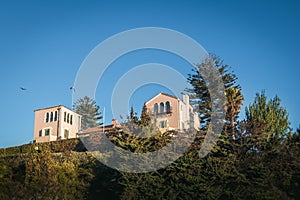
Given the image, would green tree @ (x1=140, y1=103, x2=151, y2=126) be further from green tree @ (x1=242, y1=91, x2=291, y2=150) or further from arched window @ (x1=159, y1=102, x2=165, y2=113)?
arched window @ (x1=159, y1=102, x2=165, y2=113)

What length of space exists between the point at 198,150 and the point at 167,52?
6043 mm

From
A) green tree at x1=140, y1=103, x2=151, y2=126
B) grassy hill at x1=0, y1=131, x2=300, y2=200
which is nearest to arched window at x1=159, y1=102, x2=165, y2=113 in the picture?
green tree at x1=140, y1=103, x2=151, y2=126

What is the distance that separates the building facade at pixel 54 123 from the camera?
32.7 m

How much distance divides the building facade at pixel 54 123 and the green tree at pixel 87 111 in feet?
25.7

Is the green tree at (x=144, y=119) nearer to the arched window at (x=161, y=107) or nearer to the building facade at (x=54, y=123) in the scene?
Answer: the arched window at (x=161, y=107)

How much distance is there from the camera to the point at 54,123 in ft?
108

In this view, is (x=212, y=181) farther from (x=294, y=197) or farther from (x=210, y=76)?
(x=210, y=76)

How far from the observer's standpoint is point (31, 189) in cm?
1316

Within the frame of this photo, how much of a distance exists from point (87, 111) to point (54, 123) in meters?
10.8

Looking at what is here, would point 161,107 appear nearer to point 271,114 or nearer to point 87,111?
point 271,114

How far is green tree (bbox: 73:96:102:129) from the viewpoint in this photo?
4300 cm

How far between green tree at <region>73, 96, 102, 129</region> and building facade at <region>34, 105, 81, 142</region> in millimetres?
7822

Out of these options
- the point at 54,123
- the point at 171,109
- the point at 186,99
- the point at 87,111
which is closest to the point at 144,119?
the point at 171,109

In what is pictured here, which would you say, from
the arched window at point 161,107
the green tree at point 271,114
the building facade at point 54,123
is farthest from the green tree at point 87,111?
the green tree at point 271,114
